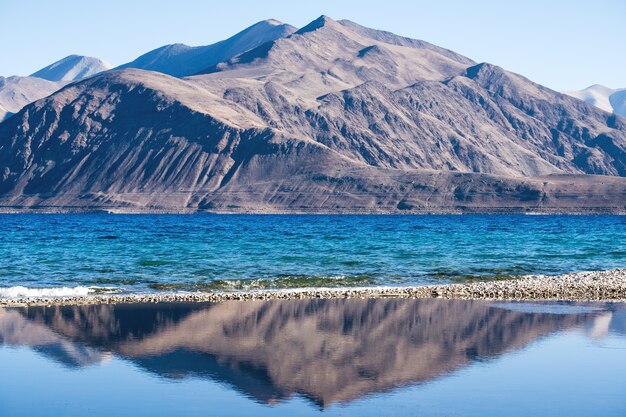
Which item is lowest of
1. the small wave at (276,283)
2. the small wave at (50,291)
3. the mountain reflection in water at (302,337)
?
the small wave at (50,291)

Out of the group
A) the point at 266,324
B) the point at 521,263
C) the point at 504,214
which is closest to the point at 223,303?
the point at 266,324

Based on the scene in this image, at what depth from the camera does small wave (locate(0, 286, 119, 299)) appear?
32.0 meters

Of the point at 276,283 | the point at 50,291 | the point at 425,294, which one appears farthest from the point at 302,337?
the point at 276,283

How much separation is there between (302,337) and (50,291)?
591 inches

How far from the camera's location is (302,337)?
70.4ft

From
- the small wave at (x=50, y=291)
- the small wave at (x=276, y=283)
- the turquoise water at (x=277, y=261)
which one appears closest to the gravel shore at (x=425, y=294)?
the small wave at (x=50, y=291)

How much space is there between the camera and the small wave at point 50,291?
32.0m

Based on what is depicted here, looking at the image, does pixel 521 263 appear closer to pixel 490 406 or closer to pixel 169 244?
pixel 169 244

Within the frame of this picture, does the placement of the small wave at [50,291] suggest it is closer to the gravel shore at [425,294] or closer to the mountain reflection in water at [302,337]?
the gravel shore at [425,294]

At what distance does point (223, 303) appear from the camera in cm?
2867

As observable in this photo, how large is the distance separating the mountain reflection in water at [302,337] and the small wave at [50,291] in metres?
4.83

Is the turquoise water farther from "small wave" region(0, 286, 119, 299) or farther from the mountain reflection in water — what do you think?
the mountain reflection in water

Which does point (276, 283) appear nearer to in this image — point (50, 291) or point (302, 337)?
point (50, 291)

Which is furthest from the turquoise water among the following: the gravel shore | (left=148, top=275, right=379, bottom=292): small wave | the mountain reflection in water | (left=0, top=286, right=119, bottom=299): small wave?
the mountain reflection in water
